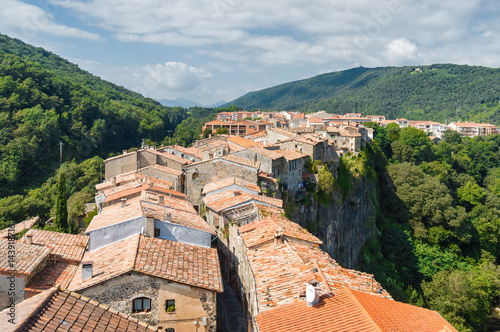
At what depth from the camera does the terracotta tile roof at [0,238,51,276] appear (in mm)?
16688

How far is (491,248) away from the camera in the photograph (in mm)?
61688

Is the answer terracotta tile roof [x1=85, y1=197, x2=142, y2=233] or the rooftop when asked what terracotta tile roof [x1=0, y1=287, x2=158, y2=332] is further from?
terracotta tile roof [x1=85, y1=197, x2=142, y2=233]

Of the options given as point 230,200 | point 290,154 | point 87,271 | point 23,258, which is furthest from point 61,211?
point 290,154

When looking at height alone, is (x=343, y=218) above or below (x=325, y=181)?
below

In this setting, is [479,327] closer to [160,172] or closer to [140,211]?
[160,172]

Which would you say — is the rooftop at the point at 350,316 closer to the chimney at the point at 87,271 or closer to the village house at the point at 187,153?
the chimney at the point at 87,271

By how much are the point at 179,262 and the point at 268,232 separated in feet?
15.7

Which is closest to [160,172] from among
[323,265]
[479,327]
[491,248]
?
[323,265]

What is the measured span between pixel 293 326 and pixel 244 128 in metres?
77.3

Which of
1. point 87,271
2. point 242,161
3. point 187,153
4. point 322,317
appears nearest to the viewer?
point 322,317

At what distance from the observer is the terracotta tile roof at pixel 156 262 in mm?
15258

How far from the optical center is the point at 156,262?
16266 millimetres

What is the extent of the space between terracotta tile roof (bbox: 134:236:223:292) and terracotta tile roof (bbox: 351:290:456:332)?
589cm

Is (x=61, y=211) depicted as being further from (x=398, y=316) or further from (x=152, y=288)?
(x=398, y=316)
